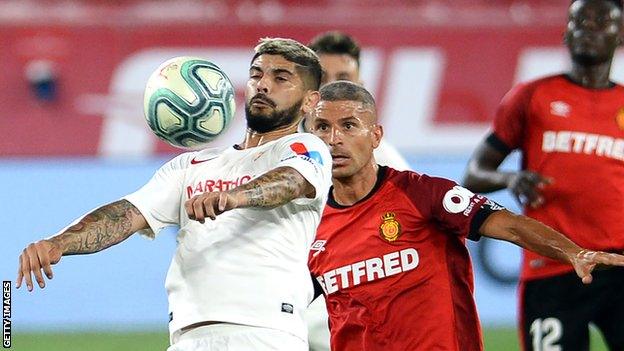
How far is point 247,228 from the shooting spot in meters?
4.80

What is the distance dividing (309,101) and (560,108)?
2200mm

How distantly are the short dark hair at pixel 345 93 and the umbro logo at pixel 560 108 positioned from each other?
1.60 metres

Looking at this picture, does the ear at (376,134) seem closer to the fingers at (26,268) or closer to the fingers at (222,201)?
the fingers at (222,201)

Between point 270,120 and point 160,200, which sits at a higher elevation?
point 270,120

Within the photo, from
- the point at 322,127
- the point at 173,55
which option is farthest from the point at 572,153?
the point at 173,55

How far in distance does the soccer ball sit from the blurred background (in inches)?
248

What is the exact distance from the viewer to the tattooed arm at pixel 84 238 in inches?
170

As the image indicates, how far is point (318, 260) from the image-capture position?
5.66 meters

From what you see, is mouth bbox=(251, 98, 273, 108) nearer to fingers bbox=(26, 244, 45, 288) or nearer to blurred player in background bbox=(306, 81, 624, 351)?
blurred player in background bbox=(306, 81, 624, 351)

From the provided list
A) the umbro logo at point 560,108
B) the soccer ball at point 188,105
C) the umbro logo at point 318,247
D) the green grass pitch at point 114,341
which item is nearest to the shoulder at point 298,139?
the soccer ball at point 188,105

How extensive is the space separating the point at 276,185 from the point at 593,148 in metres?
2.79

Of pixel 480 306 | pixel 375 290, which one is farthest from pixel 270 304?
pixel 480 306

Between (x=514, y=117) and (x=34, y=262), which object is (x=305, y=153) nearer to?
(x=34, y=262)

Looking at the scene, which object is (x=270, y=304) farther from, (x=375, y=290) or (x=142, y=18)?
(x=142, y=18)
